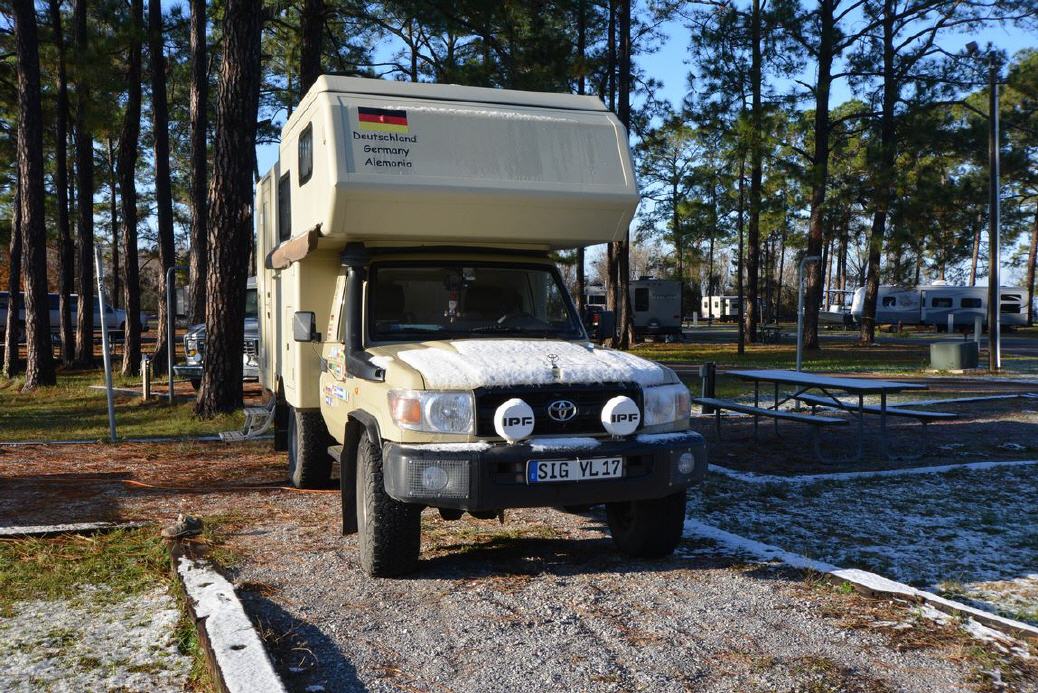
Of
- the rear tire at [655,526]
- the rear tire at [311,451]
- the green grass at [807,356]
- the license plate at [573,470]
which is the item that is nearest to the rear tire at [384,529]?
the license plate at [573,470]

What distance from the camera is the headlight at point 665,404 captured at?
517cm

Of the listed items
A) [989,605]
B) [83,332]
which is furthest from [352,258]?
[83,332]

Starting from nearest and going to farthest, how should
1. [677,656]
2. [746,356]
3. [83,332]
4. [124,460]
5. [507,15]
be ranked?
[677,656]
[124,460]
[507,15]
[83,332]
[746,356]

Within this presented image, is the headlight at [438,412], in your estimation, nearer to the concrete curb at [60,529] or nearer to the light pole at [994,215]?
the concrete curb at [60,529]

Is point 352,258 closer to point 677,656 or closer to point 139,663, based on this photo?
point 139,663

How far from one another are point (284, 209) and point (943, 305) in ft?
156

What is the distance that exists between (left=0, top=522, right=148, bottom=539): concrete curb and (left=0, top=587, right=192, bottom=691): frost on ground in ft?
4.34

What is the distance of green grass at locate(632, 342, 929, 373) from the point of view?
23750 mm

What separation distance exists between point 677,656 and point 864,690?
764mm

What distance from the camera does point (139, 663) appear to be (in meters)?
3.96

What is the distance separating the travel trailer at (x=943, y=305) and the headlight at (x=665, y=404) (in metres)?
46.2

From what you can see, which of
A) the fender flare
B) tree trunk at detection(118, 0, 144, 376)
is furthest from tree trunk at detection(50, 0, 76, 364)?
the fender flare

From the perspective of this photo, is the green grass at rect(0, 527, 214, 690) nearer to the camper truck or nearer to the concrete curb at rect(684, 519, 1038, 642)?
the camper truck

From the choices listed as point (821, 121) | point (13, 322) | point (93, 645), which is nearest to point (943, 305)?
point (821, 121)
